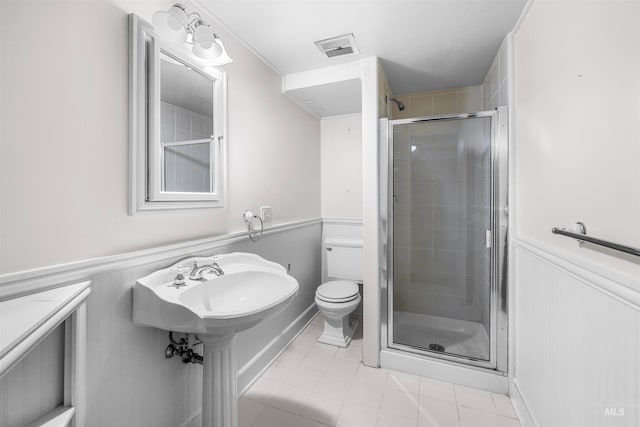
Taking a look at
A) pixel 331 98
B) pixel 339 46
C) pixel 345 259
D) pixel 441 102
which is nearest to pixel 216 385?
pixel 345 259

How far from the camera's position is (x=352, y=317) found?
2.65 metres

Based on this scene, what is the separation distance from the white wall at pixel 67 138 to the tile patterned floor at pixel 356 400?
108cm

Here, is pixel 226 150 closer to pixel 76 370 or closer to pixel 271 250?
pixel 271 250

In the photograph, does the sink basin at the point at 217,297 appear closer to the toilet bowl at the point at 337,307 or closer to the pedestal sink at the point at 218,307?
the pedestal sink at the point at 218,307

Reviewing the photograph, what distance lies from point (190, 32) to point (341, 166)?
1805mm

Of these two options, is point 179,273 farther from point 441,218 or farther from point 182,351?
point 441,218

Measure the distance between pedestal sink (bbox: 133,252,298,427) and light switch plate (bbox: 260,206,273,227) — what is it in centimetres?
41

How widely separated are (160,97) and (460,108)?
2.39 meters

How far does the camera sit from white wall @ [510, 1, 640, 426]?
2.35ft

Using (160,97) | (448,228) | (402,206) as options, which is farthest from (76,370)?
(448,228)

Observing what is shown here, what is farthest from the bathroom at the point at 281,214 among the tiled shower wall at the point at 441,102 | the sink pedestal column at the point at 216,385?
the tiled shower wall at the point at 441,102

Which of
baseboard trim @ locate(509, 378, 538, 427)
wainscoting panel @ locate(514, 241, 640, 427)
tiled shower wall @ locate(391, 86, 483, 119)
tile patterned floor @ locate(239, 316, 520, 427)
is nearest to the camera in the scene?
wainscoting panel @ locate(514, 241, 640, 427)

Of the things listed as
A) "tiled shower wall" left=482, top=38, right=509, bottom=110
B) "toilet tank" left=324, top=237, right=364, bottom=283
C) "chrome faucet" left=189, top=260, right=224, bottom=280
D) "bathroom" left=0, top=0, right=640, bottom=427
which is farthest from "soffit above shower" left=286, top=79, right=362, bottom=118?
"chrome faucet" left=189, top=260, right=224, bottom=280

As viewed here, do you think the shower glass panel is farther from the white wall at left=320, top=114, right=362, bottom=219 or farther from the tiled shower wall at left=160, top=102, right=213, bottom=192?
the tiled shower wall at left=160, top=102, right=213, bottom=192
